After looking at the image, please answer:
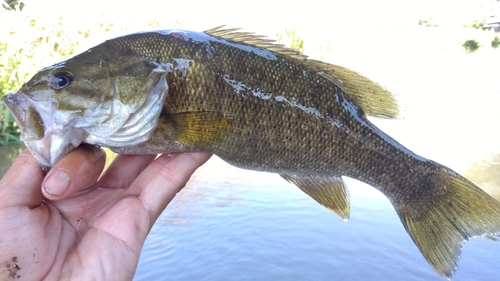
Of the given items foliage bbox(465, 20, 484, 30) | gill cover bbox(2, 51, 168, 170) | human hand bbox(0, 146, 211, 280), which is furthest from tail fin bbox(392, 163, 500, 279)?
foliage bbox(465, 20, 484, 30)

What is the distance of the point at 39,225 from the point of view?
158 centimetres

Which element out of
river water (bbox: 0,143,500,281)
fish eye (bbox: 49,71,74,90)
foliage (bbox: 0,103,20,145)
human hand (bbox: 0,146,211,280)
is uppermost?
fish eye (bbox: 49,71,74,90)

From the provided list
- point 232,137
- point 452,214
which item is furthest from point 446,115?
point 232,137

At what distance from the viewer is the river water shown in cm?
318

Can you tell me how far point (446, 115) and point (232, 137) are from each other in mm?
6845

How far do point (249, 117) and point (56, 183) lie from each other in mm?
767

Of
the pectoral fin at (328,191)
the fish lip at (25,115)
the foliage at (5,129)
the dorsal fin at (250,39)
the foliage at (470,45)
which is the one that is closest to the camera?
the fish lip at (25,115)

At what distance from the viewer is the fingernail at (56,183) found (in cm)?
150

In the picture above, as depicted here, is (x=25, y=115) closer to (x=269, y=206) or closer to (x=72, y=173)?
(x=72, y=173)

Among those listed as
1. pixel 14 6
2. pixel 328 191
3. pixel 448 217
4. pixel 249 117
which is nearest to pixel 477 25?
pixel 14 6

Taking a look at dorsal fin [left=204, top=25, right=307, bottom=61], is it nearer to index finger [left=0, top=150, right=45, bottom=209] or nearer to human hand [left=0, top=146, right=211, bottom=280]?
human hand [left=0, top=146, right=211, bottom=280]

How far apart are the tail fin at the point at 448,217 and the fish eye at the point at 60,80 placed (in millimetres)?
1498

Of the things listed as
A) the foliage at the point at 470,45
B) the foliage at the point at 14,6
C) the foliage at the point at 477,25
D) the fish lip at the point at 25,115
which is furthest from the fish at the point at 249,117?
the foliage at the point at 477,25

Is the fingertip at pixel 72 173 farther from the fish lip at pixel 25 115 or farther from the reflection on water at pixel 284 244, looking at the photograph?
the reflection on water at pixel 284 244
